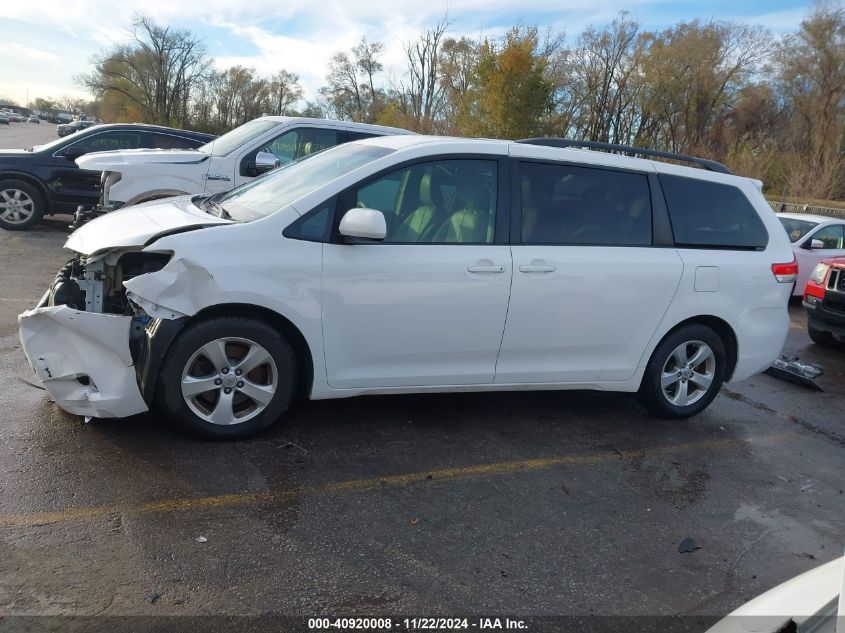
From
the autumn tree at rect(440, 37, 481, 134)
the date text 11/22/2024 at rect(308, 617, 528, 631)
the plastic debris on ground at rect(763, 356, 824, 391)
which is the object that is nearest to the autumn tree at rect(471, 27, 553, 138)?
the autumn tree at rect(440, 37, 481, 134)

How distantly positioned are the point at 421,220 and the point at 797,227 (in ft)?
30.2

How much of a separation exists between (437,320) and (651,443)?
1.83 meters

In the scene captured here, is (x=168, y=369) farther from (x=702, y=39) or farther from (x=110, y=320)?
(x=702, y=39)

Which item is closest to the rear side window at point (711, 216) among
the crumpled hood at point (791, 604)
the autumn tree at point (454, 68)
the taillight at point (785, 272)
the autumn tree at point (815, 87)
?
the taillight at point (785, 272)

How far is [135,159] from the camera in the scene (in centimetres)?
851

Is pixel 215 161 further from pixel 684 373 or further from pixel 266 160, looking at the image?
pixel 684 373

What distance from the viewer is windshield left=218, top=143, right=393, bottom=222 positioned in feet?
14.2

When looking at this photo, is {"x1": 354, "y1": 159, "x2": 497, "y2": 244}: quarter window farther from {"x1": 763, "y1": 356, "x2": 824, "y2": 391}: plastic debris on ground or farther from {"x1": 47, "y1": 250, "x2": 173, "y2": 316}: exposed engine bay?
{"x1": 763, "y1": 356, "x2": 824, "y2": 391}: plastic debris on ground

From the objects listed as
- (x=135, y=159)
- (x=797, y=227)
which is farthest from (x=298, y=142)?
(x=797, y=227)

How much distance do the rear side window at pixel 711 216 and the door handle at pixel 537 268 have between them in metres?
1.13

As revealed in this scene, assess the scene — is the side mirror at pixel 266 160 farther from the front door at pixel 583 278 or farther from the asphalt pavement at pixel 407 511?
the front door at pixel 583 278

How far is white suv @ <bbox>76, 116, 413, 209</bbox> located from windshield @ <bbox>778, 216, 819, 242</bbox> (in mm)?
6778

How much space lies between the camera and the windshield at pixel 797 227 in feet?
36.0

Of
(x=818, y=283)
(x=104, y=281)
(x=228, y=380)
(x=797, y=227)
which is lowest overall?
(x=228, y=380)
